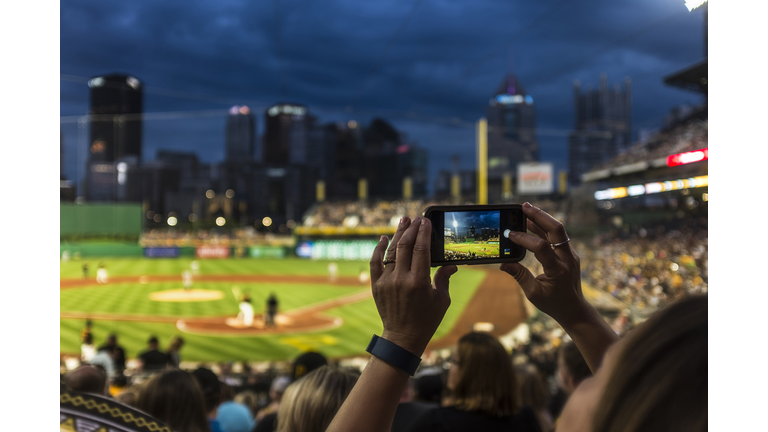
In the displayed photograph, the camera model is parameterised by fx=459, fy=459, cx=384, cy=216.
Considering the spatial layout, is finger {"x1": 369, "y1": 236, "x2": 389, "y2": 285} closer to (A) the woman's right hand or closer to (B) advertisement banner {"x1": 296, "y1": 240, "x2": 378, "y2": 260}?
(A) the woman's right hand

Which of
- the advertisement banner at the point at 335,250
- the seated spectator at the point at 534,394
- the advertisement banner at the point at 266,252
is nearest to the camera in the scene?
the seated spectator at the point at 534,394

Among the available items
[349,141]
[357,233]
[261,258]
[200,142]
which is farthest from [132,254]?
[200,142]

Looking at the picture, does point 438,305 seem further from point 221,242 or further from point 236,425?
point 221,242

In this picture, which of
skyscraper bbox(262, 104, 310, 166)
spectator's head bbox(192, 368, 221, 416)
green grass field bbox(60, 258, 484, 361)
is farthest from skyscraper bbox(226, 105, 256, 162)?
spectator's head bbox(192, 368, 221, 416)

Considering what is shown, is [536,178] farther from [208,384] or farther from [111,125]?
[208,384]

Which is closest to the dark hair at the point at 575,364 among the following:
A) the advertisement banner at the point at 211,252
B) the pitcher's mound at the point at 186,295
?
the pitcher's mound at the point at 186,295

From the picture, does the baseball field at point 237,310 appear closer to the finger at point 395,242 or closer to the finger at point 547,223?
the finger at point 547,223
